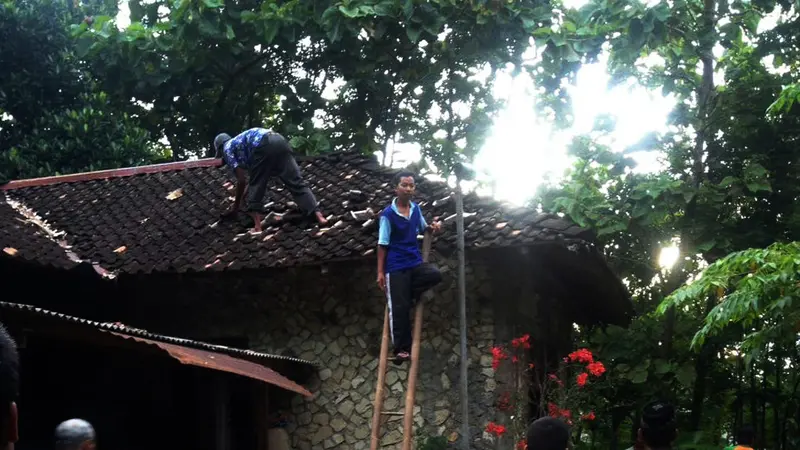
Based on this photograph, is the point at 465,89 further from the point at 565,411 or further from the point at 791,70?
the point at 565,411

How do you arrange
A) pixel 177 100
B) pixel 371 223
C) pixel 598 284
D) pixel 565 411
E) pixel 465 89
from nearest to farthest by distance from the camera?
pixel 565 411
pixel 371 223
pixel 598 284
pixel 465 89
pixel 177 100

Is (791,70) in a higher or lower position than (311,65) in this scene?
lower

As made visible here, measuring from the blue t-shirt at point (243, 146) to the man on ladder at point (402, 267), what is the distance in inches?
102

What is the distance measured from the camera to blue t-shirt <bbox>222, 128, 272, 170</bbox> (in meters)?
9.26

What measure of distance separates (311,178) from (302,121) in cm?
486

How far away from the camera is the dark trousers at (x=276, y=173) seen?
9.24 m

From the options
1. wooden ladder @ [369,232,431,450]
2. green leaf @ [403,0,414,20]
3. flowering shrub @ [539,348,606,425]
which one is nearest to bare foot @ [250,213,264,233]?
wooden ladder @ [369,232,431,450]

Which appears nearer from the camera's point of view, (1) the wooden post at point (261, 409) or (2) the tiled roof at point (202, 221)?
(1) the wooden post at point (261, 409)

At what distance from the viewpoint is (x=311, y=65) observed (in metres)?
15.7

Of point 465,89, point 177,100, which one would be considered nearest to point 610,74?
point 465,89

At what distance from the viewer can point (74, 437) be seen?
3855 millimetres

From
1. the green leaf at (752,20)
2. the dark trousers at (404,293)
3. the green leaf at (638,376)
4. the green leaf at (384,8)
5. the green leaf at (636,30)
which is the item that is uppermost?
the green leaf at (384,8)

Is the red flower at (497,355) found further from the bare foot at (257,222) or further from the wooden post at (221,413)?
the bare foot at (257,222)

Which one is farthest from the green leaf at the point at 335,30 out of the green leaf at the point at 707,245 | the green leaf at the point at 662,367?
the green leaf at the point at 662,367
